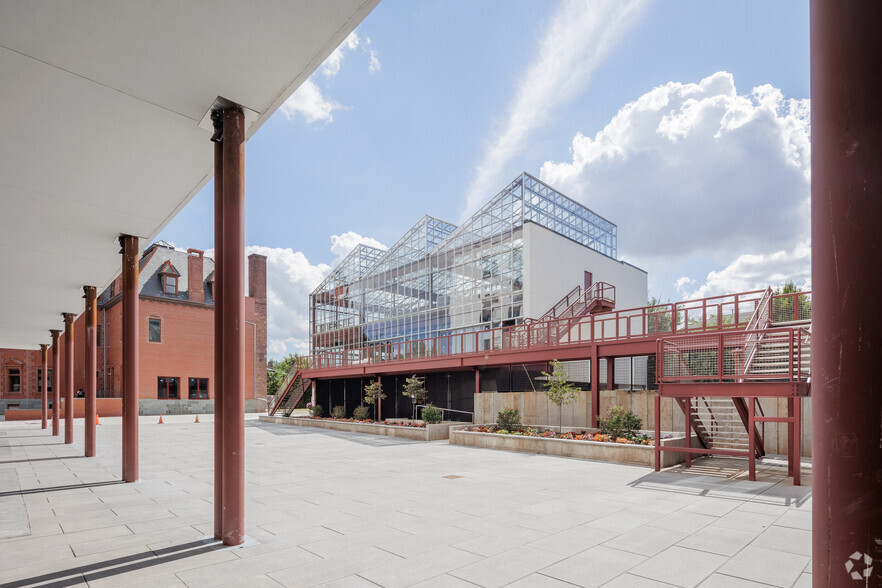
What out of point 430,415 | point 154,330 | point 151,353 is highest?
point 154,330

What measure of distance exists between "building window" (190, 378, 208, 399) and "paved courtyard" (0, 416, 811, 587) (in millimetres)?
31491

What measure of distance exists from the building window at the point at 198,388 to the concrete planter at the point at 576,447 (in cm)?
3169

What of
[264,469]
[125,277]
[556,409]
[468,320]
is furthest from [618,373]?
[125,277]

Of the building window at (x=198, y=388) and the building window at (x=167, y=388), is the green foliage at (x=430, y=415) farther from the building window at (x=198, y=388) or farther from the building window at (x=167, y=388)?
the building window at (x=198, y=388)

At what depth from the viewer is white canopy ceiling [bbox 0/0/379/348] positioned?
14.9 ft

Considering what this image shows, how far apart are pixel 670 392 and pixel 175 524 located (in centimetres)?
971

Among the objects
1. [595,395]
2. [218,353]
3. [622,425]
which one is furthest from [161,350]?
[218,353]

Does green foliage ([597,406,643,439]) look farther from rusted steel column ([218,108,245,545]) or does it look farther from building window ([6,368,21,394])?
building window ([6,368,21,394])

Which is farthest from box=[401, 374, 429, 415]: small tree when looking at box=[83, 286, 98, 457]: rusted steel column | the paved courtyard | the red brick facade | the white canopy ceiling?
the red brick facade

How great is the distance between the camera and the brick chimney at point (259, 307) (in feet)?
158

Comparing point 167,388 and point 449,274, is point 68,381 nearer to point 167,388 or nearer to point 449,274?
point 449,274

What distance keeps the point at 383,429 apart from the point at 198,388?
2709 centimetres

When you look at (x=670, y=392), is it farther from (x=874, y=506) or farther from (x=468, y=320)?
(x=468, y=320)

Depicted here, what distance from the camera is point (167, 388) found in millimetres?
40531
